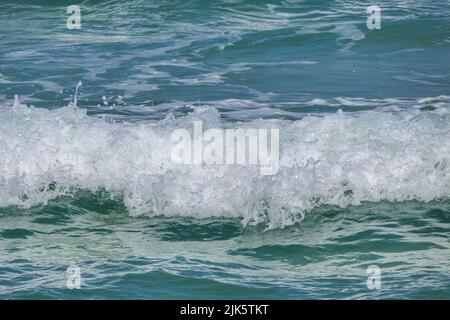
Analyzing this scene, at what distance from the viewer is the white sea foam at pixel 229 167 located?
739 centimetres

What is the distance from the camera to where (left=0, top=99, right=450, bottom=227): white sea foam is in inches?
291

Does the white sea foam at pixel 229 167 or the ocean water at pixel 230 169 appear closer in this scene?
the ocean water at pixel 230 169

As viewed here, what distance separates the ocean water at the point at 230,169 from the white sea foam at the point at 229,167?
0.05 ft

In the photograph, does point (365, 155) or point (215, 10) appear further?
point (215, 10)

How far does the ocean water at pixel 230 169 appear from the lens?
6.07m

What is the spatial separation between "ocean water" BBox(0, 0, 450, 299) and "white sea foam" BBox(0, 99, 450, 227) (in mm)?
16

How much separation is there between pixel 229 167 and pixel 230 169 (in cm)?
3

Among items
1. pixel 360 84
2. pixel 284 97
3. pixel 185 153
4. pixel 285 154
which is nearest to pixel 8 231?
pixel 185 153

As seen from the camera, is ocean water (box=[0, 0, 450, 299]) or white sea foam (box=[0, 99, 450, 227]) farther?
white sea foam (box=[0, 99, 450, 227])

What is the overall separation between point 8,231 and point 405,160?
3.14m

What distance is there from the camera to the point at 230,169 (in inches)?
309

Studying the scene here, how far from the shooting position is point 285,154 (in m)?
8.02

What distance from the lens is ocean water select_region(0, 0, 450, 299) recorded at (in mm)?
6066
